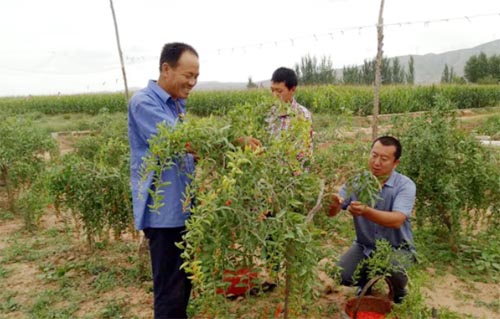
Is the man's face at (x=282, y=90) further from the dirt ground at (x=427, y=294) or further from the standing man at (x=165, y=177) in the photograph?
the dirt ground at (x=427, y=294)

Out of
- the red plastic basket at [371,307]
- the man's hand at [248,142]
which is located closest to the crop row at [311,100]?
the red plastic basket at [371,307]

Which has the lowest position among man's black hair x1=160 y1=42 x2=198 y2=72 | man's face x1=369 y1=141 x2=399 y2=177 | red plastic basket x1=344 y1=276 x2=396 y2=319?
red plastic basket x1=344 y1=276 x2=396 y2=319

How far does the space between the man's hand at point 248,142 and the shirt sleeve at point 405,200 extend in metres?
1.45

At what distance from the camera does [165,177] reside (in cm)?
217

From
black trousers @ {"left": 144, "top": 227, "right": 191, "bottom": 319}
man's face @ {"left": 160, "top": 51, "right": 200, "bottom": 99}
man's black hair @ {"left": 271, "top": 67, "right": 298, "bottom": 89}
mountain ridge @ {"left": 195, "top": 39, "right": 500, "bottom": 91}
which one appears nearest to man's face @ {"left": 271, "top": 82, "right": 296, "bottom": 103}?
man's black hair @ {"left": 271, "top": 67, "right": 298, "bottom": 89}

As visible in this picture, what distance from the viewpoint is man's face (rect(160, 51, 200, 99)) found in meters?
2.21

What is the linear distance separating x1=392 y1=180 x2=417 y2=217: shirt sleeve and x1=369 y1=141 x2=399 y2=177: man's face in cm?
16

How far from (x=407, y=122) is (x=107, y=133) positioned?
3.41 meters

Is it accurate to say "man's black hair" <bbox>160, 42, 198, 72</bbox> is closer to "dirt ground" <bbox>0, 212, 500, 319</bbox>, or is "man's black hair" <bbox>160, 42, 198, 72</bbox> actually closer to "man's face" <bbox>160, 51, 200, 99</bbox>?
"man's face" <bbox>160, 51, 200, 99</bbox>

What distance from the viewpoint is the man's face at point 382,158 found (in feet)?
9.41

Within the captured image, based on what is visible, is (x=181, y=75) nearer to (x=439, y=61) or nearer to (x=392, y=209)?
(x=392, y=209)

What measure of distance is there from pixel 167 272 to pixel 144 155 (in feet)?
2.16

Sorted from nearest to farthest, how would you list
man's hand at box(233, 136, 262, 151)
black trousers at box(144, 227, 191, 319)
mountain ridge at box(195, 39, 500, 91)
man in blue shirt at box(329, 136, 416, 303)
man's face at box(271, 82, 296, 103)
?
man's hand at box(233, 136, 262, 151)
black trousers at box(144, 227, 191, 319)
man in blue shirt at box(329, 136, 416, 303)
man's face at box(271, 82, 296, 103)
mountain ridge at box(195, 39, 500, 91)

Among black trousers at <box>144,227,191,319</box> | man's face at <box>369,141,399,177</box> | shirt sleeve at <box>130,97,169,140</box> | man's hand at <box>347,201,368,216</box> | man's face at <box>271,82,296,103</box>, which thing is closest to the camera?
shirt sleeve at <box>130,97,169,140</box>
